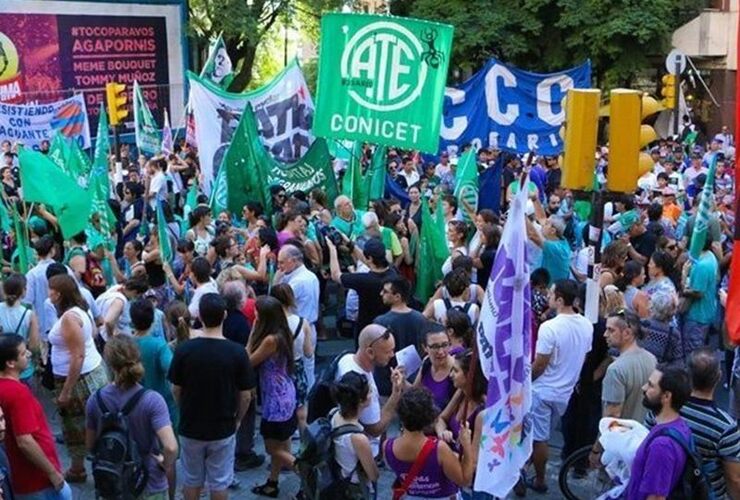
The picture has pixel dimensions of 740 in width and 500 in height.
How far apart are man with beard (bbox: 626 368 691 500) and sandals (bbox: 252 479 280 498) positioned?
9.52 ft

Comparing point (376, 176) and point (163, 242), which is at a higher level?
point (376, 176)

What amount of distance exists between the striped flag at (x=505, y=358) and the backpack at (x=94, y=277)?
5117mm

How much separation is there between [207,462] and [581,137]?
3.04 meters

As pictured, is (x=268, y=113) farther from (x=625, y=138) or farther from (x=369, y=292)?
(x=625, y=138)

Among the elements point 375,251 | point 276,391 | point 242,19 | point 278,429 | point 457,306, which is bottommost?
point 278,429

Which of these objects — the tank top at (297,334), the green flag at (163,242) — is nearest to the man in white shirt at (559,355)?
the tank top at (297,334)

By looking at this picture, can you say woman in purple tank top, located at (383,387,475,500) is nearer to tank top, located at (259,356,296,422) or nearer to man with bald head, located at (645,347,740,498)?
man with bald head, located at (645,347,740,498)

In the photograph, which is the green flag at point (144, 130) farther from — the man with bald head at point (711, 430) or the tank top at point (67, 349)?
the man with bald head at point (711, 430)

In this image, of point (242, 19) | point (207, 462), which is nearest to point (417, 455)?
point (207, 462)

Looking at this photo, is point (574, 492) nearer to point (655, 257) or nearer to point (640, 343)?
point (640, 343)

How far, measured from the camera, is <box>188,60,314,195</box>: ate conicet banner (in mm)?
12531

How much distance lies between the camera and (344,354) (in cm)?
573

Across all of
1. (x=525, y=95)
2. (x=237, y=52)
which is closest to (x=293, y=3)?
(x=237, y=52)

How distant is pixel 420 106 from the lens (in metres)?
10.3
